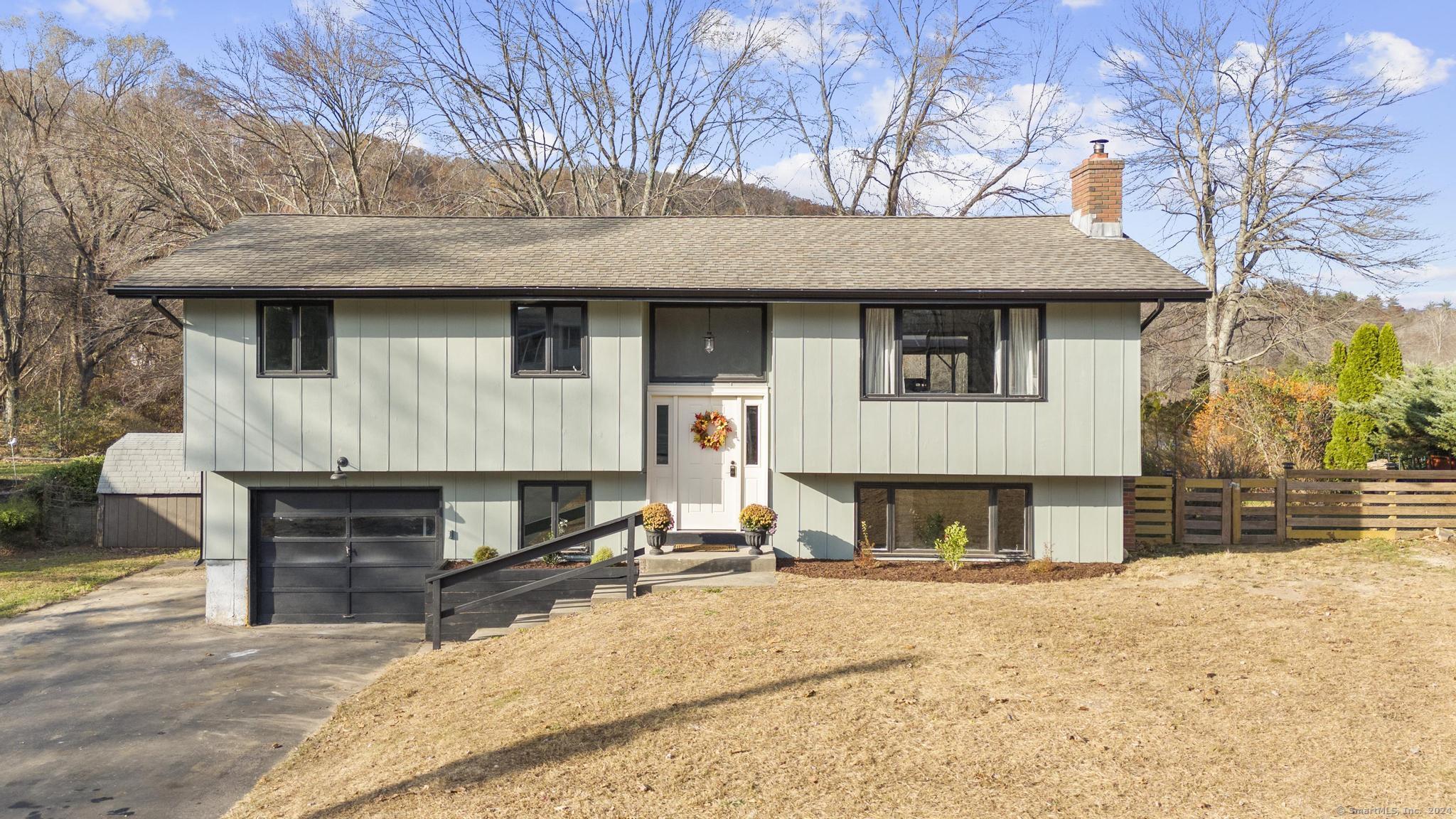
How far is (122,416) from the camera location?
91.0 feet

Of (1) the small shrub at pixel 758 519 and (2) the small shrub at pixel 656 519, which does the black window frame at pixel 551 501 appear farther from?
(1) the small shrub at pixel 758 519

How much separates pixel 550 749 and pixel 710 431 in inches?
295

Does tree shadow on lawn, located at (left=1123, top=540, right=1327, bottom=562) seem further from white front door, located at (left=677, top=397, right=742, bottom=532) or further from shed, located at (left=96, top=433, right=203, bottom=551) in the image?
shed, located at (left=96, top=433, right=203, bottom=551)

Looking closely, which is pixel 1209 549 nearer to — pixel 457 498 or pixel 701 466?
pixel 701 466

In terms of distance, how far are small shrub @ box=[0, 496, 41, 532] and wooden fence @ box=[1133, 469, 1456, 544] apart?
22.9 metres

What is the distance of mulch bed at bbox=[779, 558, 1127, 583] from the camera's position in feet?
39.3

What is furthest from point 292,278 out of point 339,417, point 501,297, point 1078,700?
point 1078,700

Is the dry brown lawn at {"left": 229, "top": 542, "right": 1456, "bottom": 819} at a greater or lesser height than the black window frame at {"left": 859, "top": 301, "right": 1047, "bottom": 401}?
lesser

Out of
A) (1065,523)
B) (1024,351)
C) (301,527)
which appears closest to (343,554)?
(301,527)

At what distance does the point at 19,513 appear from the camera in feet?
65.4

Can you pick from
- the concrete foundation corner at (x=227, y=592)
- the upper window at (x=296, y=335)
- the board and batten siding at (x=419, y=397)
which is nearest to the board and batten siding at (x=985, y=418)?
the board and batten siding at (x=419, y=397)

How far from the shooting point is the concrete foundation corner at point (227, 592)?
13742 mm

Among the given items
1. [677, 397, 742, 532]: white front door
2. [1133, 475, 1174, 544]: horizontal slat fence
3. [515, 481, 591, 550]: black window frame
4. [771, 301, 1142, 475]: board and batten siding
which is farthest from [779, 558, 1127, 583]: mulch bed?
[515, 481, 591, 550]: black window frame

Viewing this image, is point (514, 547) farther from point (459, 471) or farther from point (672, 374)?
point (672, 374)
